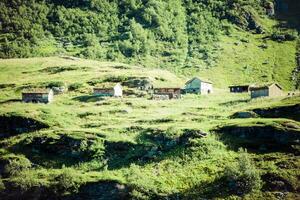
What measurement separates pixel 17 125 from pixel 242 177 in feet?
202

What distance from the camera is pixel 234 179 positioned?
4491 inches

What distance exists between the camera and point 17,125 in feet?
473

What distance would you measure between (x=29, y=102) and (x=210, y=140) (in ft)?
213

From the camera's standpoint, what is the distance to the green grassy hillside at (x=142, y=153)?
11512 cm

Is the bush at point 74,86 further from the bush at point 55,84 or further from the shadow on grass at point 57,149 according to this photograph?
the shadow on grass at point 57,149

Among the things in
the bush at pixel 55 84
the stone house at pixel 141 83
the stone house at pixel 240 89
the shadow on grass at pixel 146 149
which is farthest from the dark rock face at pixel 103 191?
the stone house at pixel 240 89

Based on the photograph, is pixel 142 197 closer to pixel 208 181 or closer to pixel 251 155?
pixel 208 181

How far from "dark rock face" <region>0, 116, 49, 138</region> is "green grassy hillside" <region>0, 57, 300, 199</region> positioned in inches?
10.0

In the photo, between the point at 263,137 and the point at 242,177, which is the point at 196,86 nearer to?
the point at 263,137

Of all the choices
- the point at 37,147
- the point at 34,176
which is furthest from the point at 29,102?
the point at 34,176

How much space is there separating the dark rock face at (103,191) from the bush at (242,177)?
21.0 meters

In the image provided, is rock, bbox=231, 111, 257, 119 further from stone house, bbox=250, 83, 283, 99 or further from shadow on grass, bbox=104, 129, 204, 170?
stone house, bbox=250, 83, 283, 99

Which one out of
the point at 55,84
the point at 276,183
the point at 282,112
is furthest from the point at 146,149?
the point at 55,84

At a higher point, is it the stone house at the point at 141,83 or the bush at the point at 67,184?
the stone house at the point at 141,83
